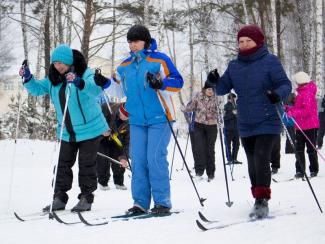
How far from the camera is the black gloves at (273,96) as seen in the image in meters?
4.49

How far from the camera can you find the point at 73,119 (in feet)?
18.0

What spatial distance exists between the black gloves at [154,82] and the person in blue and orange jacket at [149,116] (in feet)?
0.36

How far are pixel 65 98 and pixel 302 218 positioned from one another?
2.61 m

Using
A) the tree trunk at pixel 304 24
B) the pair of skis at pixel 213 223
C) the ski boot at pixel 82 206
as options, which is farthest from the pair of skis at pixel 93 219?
the tree trunk at pixel 304 24

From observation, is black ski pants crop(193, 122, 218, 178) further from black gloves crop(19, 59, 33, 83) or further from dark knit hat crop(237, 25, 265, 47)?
dark knit hat crop(237, 25, 265, 47)

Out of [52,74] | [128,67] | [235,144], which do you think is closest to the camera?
[128,67]

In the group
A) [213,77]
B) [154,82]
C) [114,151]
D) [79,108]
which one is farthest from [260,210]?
[114,151]

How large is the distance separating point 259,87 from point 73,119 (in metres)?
1.94

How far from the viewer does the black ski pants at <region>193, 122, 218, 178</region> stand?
9734mm

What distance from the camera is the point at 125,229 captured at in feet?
13.6

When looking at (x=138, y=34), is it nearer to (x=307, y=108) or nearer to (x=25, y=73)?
(x=25, y=73)

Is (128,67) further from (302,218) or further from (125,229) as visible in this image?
(302,218)

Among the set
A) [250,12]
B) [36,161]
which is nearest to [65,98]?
[36,161]

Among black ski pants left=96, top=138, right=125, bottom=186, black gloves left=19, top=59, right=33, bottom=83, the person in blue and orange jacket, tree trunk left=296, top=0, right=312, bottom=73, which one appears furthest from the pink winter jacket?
tree trunk left=296, top=0, right=312, bottom=73
